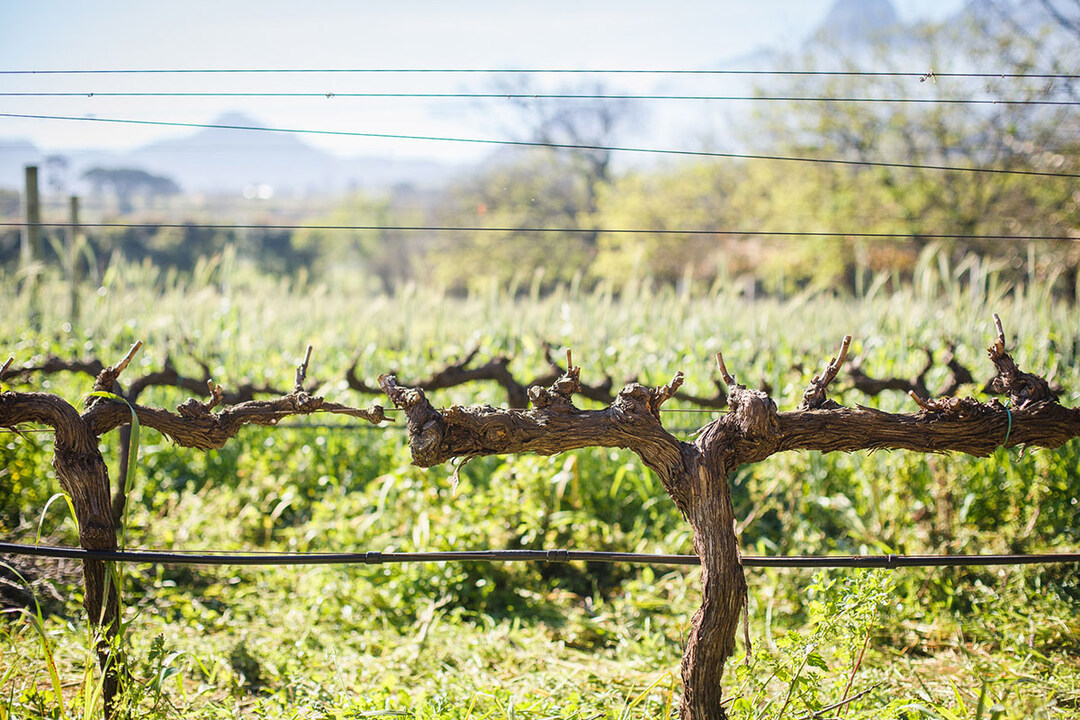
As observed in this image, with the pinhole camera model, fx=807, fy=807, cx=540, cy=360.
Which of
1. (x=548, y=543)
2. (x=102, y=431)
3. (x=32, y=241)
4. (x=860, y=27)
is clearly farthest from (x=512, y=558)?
(x=860, y=27)

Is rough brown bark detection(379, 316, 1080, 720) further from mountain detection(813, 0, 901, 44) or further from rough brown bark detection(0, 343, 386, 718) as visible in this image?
mountain detection(813, 0, 901, 44)

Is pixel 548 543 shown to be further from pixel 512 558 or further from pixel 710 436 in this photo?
pixel 710 436

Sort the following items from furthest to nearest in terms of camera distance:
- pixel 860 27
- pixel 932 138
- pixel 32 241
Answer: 1. pixel 860 27
2. pixel 932 138
3. pixel 32 241

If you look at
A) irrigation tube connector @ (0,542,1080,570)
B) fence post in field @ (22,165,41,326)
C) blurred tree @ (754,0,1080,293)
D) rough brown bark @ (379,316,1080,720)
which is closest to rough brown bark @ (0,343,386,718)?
irrigation tube connector @ (0,542,1080,570)

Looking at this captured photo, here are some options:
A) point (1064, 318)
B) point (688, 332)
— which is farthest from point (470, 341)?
point (1064, 318)

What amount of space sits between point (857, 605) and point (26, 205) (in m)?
6.88

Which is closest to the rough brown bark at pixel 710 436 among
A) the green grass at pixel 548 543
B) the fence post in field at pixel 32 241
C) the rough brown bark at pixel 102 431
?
the green grass at pixel 548 543

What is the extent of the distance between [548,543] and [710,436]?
191 cm

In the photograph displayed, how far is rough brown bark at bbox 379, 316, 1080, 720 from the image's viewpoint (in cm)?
194

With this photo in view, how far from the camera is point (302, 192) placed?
37.7 meters

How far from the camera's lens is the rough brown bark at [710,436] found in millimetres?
1942

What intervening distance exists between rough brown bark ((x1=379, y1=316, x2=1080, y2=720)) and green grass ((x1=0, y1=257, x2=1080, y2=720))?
164 millimetres

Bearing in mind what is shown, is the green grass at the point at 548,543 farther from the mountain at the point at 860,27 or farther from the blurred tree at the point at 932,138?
the mountain at the point at 860,27

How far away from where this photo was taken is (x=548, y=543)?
3752 mm
